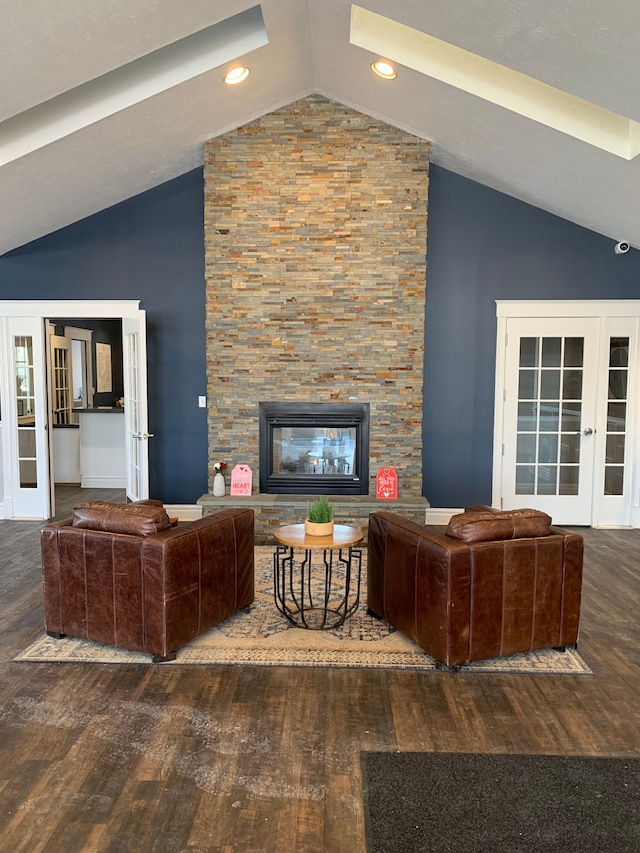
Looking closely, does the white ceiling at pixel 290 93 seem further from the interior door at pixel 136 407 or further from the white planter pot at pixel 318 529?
the white planter pot at pixel 318 529

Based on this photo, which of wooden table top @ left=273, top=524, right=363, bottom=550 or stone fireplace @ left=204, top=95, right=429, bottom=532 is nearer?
wooden table top @ left=273, top=524, right=363, bottom=550

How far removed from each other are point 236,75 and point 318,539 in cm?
336

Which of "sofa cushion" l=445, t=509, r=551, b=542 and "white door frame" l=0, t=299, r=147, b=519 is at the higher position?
"white door frame" l=0, t=299, r=147, b=519

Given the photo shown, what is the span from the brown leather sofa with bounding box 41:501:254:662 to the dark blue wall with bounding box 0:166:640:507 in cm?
271

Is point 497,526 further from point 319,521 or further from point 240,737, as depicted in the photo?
point 240,737

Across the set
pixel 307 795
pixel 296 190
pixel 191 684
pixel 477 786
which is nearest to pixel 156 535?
pixel 191 684

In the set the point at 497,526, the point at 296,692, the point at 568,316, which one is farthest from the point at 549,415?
the point at 296,692

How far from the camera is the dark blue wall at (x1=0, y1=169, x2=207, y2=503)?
570 cm

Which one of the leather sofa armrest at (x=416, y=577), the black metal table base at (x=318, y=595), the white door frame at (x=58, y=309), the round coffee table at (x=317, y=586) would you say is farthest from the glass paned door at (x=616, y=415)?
the white door frame at (x=58, y=309)

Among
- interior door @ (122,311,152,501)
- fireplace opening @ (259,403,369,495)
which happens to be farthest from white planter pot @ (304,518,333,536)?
interior door @ (122,311,152,501)

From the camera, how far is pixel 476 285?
5.65m

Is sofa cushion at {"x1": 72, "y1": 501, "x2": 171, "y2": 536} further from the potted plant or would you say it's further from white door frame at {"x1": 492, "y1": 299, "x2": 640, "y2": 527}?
white door frame at {"x1": 492, "y1": 299, "x2": 640, "y2": 527}

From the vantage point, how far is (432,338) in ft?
18.6

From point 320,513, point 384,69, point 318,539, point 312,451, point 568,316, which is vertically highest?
point 384,69
